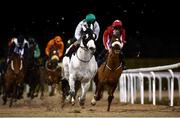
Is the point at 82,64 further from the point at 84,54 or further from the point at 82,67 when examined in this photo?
the point at 84,54

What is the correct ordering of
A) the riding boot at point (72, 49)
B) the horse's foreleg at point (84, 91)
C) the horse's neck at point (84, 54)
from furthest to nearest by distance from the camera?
the riding boot at point (72, 49), the horse's foreleg at point (84, 91), the horse's neck at point (84, 54)

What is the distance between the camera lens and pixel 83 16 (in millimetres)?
36656

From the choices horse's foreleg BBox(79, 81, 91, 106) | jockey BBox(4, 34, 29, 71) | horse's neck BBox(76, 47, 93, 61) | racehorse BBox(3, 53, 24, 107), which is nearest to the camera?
horse's neck BBox(76, 47, 93, 61)

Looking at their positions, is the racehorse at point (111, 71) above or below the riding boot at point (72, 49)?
below

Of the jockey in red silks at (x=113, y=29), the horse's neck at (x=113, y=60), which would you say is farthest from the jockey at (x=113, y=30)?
the horse's neck at (x=113, y=60)

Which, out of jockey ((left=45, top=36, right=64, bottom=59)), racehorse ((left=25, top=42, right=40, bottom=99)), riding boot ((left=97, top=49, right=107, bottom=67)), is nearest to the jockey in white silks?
riding boot ((left=97, top=49, right=107, bottom=67))

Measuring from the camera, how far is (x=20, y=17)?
3719 cm

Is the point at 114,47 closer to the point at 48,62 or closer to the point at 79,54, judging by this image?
the point at 79,54

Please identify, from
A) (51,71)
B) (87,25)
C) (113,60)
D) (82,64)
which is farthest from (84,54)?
(51,71)

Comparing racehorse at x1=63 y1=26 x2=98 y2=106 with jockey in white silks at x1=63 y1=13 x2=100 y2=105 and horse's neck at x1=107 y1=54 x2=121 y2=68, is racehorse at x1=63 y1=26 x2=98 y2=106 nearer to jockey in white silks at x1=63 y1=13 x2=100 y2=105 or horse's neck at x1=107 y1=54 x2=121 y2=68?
jockey in white silks at x1=63 y1=13 x2=100 y2=105

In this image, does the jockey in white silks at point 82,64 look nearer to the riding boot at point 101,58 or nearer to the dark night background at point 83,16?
the riding boot at point 101,58

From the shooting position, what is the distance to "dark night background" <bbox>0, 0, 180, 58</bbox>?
3600cm

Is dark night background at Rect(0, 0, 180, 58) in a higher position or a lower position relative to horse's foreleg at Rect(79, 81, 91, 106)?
higher

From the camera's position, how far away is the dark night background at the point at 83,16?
118ft
